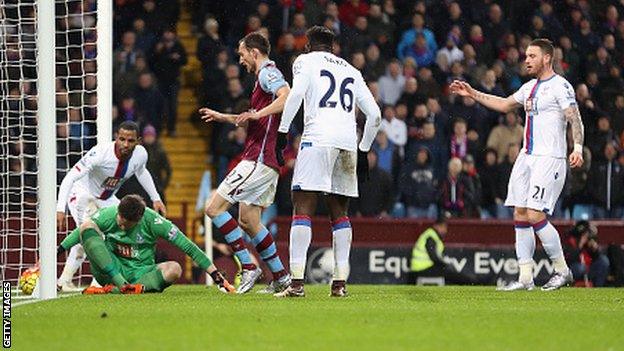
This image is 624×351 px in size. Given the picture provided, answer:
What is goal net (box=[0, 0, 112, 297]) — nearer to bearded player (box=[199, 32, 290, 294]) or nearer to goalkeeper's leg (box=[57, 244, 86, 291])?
goalkeeper's leg (box=[57, 244, 86, 291])

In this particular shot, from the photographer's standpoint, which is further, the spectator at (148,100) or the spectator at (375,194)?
the spectator at (148,100)

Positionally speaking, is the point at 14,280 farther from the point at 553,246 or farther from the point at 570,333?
the point at 570,333

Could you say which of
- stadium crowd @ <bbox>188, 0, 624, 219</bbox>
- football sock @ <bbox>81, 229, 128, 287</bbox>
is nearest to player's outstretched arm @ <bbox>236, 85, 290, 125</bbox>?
football sock @ <bbox>81, 229, 128, 287</bbox>

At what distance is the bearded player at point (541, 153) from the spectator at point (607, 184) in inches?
318

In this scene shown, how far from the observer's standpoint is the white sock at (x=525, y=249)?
49.3ft

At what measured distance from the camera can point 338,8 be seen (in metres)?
24.6

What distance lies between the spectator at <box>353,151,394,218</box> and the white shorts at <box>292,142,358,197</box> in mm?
8579

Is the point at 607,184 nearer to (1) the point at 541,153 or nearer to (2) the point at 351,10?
(2) the point at 351,10

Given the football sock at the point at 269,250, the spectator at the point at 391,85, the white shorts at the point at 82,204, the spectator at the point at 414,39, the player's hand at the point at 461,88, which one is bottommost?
the football sock at the point at 269,250

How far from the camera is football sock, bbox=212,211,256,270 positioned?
14281 millimetres

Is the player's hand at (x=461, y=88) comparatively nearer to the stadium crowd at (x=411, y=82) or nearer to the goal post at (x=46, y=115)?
the goal post at (x=46, y=115)

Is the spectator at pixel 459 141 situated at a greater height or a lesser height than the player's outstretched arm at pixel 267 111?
lesser

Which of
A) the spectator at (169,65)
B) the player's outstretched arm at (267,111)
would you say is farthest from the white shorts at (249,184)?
the spectator at (169,65)

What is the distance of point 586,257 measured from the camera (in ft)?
67.6
